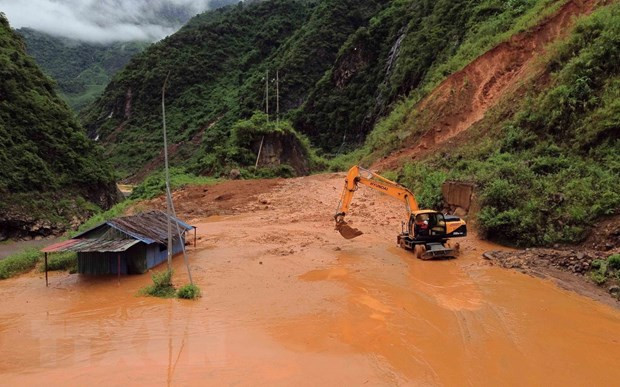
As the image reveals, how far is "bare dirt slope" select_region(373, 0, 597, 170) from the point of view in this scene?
25.0 m

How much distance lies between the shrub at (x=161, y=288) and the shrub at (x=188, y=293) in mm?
319

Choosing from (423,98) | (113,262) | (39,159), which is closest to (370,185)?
(113,262)

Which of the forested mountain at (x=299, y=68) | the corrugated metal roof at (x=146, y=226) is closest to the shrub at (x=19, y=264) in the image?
the corrugated metal roof at (x=146, y=226)

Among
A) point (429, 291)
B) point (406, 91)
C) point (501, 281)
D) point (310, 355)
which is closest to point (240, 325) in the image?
point (310, 355)

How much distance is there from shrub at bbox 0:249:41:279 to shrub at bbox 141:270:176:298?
263 inches

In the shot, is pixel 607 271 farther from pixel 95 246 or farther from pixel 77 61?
pixel 77 61

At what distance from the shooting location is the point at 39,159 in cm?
3250

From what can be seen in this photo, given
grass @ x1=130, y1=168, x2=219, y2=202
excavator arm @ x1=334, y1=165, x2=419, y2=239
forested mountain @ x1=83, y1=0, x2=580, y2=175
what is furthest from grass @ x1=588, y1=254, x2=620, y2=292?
grass @ x1=130, y1=168, x2=219, y2=202

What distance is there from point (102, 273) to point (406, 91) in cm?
3522

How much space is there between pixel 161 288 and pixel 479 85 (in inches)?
900

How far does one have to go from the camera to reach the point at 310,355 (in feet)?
26.4

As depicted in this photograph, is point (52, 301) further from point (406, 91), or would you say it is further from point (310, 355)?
point (406, 91)

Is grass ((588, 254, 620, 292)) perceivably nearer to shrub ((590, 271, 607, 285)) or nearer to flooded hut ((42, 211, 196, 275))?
shrub ((590, 271, 607, 285))

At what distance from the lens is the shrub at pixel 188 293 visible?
11.5 metres
